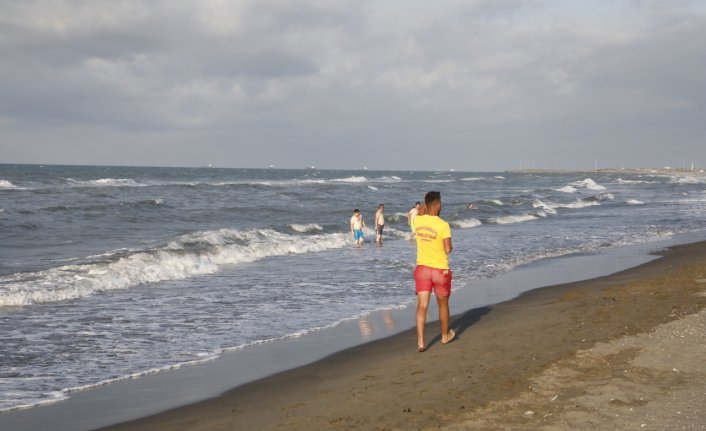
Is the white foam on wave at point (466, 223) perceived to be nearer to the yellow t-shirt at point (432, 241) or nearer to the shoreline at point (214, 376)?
the shoreline at point (214, 376)

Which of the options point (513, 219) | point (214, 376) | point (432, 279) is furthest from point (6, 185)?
point (432, 279)

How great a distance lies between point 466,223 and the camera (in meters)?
34.7

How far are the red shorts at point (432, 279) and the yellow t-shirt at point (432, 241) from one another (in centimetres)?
6

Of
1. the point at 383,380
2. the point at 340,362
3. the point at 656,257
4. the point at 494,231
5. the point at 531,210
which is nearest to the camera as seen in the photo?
the point at 383,380

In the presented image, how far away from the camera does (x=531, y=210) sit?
44469 millimetres

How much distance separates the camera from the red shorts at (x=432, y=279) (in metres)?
8.48

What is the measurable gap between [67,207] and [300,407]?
31284 millimetres

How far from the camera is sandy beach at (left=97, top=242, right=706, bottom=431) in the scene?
5.56m

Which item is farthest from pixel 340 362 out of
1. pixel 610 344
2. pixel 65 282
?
pixel 65 282

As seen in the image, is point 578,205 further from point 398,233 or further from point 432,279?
point 432,279

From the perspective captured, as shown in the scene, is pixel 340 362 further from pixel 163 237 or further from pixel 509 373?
pixel 163 237

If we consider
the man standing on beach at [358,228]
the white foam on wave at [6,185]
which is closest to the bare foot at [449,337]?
the man standing on beach at [358,228]

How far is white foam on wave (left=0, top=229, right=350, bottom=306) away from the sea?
0.05 meters

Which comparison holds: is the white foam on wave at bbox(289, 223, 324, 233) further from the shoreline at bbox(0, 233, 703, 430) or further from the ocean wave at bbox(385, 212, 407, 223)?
the shoreline at bbox(0, 233, 703, 430)
